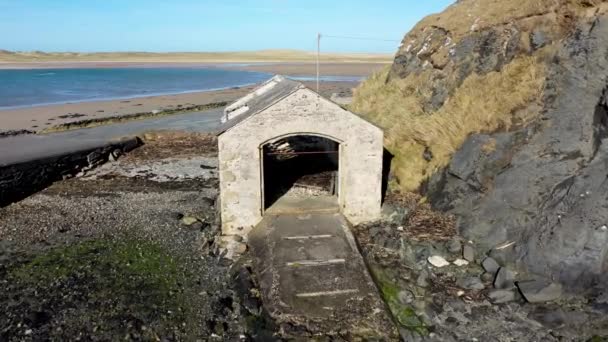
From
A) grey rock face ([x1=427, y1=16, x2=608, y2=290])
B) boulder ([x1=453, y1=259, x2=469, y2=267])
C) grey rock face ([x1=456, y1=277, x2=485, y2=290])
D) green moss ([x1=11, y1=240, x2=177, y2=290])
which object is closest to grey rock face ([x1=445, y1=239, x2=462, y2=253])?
boulder ([x1=453, y1=259, x2=469, y2=267])

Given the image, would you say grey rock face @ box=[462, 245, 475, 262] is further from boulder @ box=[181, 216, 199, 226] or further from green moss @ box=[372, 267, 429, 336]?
boulder @ box=[181, 216, 199, 226]

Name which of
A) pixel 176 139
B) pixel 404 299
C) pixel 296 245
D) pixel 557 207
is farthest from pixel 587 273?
pixel 176 139

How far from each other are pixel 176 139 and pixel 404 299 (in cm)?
2214

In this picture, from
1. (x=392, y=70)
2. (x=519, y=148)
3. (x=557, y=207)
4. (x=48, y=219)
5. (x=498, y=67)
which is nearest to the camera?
(x=557, y=207)

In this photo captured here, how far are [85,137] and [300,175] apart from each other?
55.0 ft

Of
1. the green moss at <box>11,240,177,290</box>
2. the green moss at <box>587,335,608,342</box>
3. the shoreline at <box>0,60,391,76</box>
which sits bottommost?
the green moss at <box>11,240,177,290</box>

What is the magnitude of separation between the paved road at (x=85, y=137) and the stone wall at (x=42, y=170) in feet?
1.80

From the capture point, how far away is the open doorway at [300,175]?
51.9 feet

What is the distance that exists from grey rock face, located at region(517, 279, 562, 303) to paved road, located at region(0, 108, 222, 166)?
19518 millimetres

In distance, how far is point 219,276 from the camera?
12273 mm

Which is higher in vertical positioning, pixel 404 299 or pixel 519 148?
pixel 519 148

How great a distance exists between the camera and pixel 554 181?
12.4m

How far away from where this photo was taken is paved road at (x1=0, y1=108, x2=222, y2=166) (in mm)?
22453

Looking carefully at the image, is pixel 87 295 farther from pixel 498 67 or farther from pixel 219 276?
pixel 498 67
